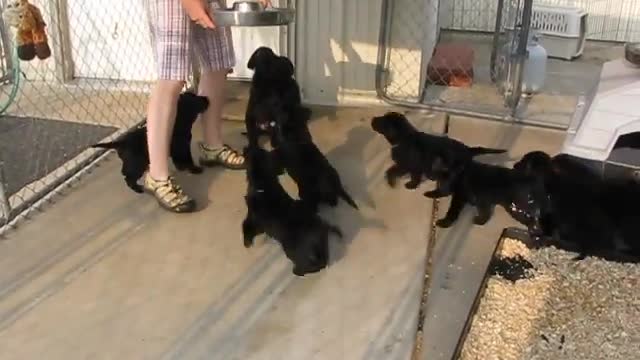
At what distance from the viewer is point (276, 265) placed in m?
2.20

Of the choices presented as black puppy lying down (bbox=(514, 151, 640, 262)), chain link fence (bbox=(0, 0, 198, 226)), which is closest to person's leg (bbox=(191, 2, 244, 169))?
chain link fence (bbox=(0, 0, 198, 226))

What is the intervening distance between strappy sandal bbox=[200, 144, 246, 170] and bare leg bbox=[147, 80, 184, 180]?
0.33 m

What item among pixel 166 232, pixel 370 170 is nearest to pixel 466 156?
pixel 370 170

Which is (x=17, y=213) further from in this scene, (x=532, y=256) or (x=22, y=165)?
(x=532, y=256)

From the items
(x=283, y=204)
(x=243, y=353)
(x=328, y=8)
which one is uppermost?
(x=328, y=8)

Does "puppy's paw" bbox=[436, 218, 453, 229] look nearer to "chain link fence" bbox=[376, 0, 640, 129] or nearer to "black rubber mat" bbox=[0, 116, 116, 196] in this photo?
"chain link fence" bbox=[376, 0, 640, 129]

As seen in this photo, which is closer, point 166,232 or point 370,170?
point 166,232

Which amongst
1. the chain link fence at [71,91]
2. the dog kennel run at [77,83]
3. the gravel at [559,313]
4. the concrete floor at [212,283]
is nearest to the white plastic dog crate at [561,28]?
the dog kennel run at [77,83]

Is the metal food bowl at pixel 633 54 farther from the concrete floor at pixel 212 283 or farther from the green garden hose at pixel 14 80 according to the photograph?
the green garden hose at pixel 14 80

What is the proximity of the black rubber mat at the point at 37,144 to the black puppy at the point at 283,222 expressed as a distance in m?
0.88

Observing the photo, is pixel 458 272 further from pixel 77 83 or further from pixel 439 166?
pixel 77 83

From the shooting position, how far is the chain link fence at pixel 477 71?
10.8ft

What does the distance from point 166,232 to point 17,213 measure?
1.61ft

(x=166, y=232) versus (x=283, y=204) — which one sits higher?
(x=283, y=204)
